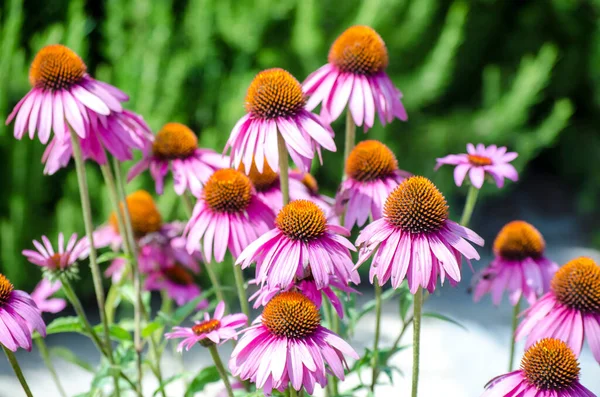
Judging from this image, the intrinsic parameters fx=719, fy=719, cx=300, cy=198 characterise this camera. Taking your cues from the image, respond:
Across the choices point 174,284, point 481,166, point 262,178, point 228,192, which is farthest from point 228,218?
point 174,284

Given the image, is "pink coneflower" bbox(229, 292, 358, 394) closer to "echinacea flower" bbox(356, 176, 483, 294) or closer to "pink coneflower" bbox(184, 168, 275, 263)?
"echinacea flower" bbox(356, 176, 483, 294)

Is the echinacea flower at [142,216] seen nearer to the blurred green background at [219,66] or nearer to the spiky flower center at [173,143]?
the spiky flower center at [173,143]

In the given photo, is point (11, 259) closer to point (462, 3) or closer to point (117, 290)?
point (117, 290)

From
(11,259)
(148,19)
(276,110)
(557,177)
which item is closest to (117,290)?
(276,110)

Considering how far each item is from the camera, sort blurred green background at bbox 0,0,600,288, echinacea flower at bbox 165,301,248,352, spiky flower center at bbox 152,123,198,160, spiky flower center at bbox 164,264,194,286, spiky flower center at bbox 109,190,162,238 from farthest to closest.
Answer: blurred green background at bbox 0,0,600,288, spiky flower center at bbox 164,264,194,286, spiky flower center at bbox 109,190,162,238, spiky flower center at bbox 152,123,198,160, echinacea flower at bbox 165,301,248,352

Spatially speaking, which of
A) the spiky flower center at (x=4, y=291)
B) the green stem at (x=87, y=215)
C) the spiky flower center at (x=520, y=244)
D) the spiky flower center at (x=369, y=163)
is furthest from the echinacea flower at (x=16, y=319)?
the spiky flower center at (x=520, y=244)

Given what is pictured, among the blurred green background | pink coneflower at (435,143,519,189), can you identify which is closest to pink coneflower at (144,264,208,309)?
pink coneflower at (435,143,519,189)
